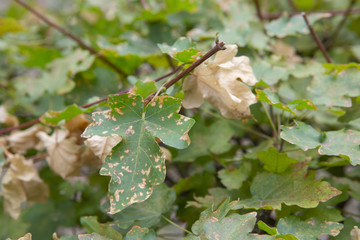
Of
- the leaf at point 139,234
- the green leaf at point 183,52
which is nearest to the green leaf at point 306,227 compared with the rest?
the leaf at point 139,234

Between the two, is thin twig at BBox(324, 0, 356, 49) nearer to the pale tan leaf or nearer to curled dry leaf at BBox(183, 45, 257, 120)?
curled dry leaf at BBox(183, 45, 257, 120)

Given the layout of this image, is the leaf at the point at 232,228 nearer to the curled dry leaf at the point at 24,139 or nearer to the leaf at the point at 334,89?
the leaf at the point at 334,89

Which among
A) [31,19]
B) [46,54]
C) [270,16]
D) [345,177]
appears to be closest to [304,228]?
[345,177]

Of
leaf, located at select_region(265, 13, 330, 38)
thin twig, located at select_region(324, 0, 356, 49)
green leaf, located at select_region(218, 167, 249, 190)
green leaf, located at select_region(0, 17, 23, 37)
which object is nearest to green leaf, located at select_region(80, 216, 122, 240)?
green leaf, located at select_region(218, 167, 249, 190)

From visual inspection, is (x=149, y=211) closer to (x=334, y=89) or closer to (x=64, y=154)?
(x=64, y=154)

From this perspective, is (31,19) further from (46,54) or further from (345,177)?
(345,177)
